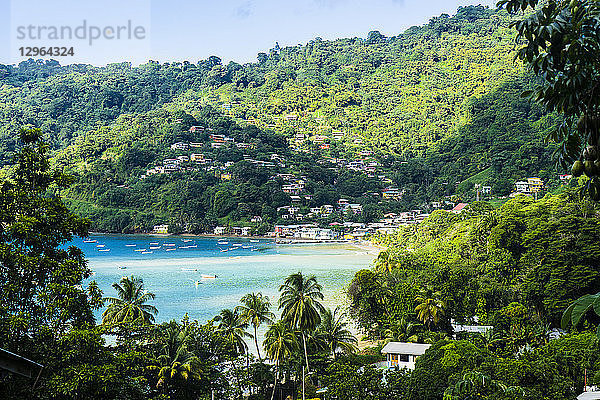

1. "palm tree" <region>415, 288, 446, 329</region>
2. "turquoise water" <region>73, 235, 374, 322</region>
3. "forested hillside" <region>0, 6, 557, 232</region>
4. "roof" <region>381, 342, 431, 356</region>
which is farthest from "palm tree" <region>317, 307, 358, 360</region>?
"forested hillside" <region>0, 6, 557, 232</region>

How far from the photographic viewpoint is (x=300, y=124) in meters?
101

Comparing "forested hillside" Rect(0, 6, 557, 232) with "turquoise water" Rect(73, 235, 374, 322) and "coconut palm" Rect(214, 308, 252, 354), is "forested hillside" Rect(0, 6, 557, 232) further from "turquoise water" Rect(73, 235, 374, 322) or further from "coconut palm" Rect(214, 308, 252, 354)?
"coconut palm" Rect(214, 308, 252, 354)

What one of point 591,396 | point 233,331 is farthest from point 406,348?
A: point 591,396

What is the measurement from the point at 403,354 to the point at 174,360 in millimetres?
6826

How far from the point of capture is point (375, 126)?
99062mm

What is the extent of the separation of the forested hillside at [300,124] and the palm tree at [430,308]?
3901cm

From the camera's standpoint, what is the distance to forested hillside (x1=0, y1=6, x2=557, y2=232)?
66062 mm

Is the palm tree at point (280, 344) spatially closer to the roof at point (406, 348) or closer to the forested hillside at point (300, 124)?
the roof at point (406, 348)

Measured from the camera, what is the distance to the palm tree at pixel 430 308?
17688 millimetres

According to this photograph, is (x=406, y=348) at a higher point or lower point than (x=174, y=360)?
lower

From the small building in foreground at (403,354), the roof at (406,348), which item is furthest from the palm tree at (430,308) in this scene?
the small building in foreground at (403,354)

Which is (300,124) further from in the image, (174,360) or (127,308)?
(174,360)

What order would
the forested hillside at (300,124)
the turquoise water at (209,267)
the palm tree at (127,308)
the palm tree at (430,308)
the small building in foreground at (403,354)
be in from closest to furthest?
the small building in foreground at (403,354) < the palm tree at (127,308) < the palm tree at (430,308) < the turquoise water at (209,267) < the forested hillside at (300,124)

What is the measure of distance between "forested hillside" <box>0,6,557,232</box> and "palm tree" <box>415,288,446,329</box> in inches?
1536
